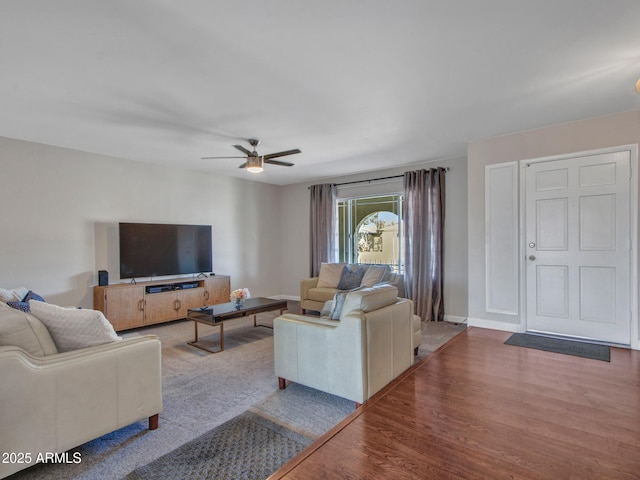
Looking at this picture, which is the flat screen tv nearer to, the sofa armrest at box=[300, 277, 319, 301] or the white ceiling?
the white ceiling

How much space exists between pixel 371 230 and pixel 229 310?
330 cm

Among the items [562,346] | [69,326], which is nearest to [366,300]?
[69,326]

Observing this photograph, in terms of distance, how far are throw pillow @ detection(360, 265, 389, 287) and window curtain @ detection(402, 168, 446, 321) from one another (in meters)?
0.58

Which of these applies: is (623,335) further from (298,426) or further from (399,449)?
(298,426)

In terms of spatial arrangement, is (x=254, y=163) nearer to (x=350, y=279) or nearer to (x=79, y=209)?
(x=350, y=279)

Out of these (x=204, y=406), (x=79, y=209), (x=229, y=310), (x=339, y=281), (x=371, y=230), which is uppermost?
(x=79, y=209)

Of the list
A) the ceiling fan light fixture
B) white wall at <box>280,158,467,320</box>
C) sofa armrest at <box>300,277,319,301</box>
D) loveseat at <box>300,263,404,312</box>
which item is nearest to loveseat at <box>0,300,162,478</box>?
the ceiling fan light fixture

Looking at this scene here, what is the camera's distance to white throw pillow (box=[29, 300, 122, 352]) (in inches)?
79.9

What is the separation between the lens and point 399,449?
1.88 meters

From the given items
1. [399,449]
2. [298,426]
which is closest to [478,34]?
[399,449]

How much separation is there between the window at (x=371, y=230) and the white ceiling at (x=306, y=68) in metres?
2.03

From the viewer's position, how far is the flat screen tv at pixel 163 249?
16.1 ft

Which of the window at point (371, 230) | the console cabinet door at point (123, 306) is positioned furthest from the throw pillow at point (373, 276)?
the console cabinet door at point (123, 306)

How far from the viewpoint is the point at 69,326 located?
205 cm
